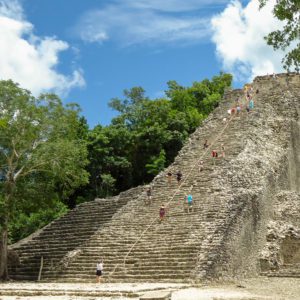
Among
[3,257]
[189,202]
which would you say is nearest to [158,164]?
[189,202]

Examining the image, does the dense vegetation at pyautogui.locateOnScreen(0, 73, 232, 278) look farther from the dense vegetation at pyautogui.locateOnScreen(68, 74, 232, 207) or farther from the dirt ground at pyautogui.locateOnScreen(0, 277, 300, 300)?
the dirt ground at pyautogui.locateOnScreen(0, 277, 300, 300)

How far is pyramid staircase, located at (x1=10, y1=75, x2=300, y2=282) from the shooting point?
16.8 metres

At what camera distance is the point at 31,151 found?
68.1ft

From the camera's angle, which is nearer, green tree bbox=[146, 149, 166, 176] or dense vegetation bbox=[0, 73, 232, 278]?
dense vegetation bbox=[0, 73, 232, 278]

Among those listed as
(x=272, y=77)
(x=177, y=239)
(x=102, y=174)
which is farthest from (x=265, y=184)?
(x=102, y=174)

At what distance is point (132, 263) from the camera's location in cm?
1753

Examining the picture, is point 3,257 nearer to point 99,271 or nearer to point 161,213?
point 99,271

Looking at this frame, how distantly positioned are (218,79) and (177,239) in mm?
27482

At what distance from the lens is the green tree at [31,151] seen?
19953mm

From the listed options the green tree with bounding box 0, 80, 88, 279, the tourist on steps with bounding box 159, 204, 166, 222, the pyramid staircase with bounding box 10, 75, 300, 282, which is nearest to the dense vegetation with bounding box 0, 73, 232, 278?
the green tree with bounding box 0, 80, 88, 279

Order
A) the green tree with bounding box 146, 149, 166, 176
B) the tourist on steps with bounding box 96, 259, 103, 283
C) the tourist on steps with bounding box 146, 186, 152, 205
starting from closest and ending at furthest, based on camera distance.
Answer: the tourist on steps with bounding box 96, 259, 103, 283, the tourist on steps with bounding box 146, 186, 152, 205, the green tree with bounding box 146, 149, 166, 176

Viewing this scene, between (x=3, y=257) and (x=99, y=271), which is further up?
(x=3, y=257)

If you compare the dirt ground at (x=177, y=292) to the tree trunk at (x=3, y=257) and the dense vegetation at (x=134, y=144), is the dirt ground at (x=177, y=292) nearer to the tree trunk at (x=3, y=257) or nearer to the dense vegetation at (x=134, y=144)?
the tree trunk at (x=3, y=257)

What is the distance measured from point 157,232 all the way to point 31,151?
19.5 feet
